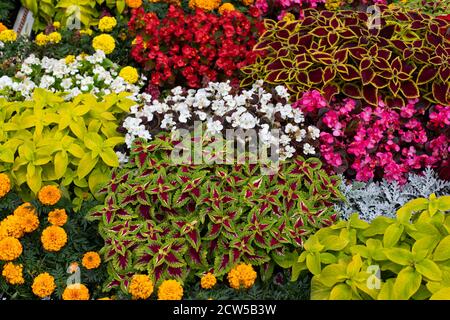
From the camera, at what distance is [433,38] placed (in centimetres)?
306

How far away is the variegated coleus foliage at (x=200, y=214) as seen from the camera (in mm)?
2277

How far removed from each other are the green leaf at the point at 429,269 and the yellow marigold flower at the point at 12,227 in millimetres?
1399

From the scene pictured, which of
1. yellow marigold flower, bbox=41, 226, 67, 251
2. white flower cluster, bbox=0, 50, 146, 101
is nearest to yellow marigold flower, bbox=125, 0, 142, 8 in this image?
white flower cluster, bbox=0, 50, 146, 101

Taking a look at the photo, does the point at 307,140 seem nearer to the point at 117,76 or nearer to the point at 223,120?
the point at 223,120

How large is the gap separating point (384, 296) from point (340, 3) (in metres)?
2.35

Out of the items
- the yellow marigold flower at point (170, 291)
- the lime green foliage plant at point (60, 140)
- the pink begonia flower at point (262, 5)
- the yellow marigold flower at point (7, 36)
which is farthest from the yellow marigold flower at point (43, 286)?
the pink begonia flower at point (262, 5)

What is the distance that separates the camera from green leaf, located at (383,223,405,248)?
2.11 metres

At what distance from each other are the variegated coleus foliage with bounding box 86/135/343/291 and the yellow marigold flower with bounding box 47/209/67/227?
4.1 inches

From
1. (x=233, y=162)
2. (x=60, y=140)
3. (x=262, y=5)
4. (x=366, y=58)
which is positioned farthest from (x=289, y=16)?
(x=60, y=140)

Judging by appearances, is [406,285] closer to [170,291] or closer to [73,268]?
[170,291]

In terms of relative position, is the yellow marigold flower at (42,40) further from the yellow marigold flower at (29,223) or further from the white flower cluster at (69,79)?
the yellow marigold flower at (29,223)

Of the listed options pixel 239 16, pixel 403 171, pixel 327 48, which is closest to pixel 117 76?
pixel 239 16

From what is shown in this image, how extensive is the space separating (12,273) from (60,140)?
2.11ft

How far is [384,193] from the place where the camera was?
2.81 meters
